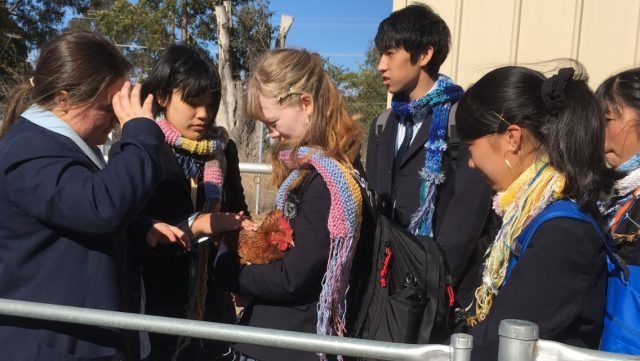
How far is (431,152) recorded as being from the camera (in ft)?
8.98

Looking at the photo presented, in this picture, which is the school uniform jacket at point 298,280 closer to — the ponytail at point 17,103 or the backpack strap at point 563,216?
the backpack strap at point 563,216

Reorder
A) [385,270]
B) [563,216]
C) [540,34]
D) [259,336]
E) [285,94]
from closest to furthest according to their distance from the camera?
[259,336] → [563,216] → [385,270] → [285,94] → [540,34]

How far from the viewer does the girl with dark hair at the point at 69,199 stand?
63.7 inches

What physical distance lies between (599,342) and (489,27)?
3324mm

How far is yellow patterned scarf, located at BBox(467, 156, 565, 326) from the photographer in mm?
1570

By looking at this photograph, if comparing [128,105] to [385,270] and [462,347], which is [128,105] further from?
[462,347]

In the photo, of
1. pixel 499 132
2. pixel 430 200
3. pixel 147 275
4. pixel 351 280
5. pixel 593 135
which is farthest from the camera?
pixel 430 200

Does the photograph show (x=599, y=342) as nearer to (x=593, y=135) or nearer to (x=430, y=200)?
Answer: (x=593, y=135)

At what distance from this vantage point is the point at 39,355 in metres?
1.64

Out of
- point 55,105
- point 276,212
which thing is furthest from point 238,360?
point 55,105

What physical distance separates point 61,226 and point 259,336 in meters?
Answer: 0.69

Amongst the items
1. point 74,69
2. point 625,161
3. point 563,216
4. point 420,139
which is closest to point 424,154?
point 420,139

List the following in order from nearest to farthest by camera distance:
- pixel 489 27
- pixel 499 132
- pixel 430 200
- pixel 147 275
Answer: pixel 499 132 < pixel 147 275 < pixel 430 200 < pixel 489 27

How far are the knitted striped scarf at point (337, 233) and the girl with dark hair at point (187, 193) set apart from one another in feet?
1.57
